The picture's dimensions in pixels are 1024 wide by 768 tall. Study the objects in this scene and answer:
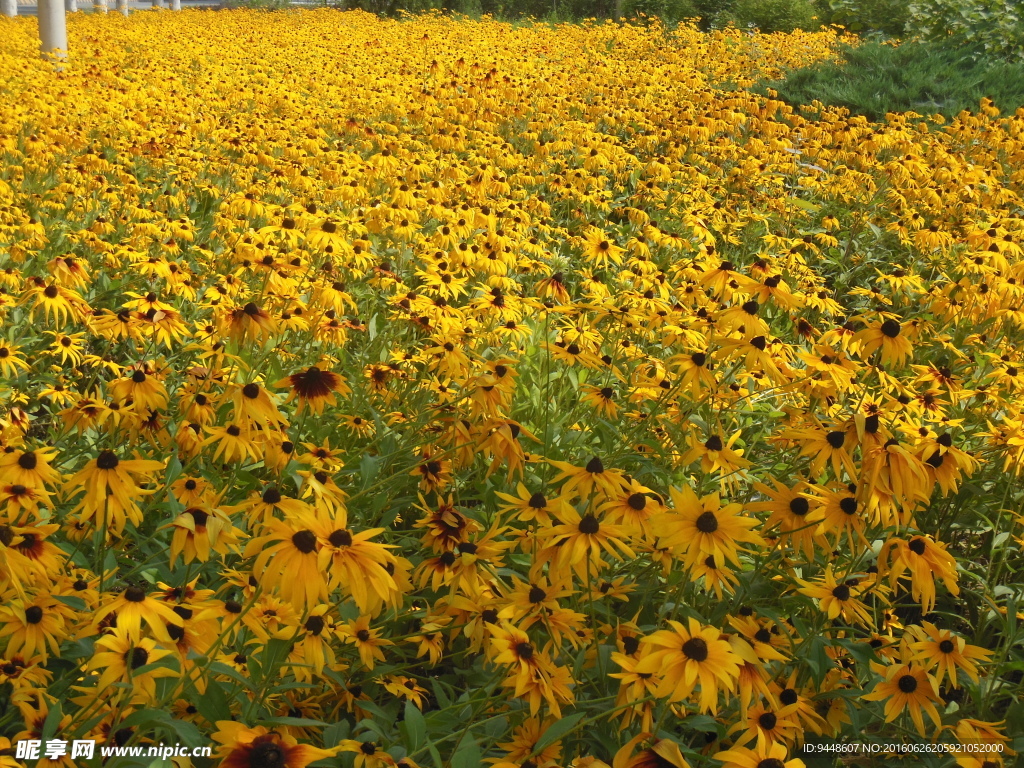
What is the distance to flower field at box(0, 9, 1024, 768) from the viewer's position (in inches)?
70.9

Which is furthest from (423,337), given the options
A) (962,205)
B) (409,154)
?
(962,205)

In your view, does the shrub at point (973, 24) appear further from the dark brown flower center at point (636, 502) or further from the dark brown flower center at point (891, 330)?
the dark brown flower center at point (636, 502)

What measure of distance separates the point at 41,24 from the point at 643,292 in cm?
1223

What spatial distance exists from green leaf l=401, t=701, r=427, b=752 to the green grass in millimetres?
11548

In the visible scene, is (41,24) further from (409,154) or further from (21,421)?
(21,421)

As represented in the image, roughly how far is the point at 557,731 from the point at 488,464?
5.33ft

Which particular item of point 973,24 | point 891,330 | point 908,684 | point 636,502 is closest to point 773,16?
point 973,24

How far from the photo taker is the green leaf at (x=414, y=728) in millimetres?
1774

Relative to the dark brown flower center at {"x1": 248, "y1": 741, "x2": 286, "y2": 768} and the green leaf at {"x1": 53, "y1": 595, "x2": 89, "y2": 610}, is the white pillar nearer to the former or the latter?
the green leaf at {"x1": 53, "y1": 595, "x2": 89, "y2": 610}

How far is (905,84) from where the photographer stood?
40.5ft

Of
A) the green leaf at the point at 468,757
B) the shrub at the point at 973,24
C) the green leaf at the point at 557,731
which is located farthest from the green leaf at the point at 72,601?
the shrub at the point at 973,24

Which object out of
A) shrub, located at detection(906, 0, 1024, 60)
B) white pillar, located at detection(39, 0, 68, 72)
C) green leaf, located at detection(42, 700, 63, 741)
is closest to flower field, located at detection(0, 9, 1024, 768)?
green leaf, located at detection(42, 700, 63, 741)

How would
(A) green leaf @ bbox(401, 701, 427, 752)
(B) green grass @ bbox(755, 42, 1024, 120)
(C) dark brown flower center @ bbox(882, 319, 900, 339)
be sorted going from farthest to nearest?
(B) green grass @ bbox(755, 42, 1024, 120) < (C) dark brown flower center @ bbox(882, 319, 900, 339) < (A) green leaf @ bbox(401, 701, 427, 752)

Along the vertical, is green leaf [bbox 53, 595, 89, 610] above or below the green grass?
below
